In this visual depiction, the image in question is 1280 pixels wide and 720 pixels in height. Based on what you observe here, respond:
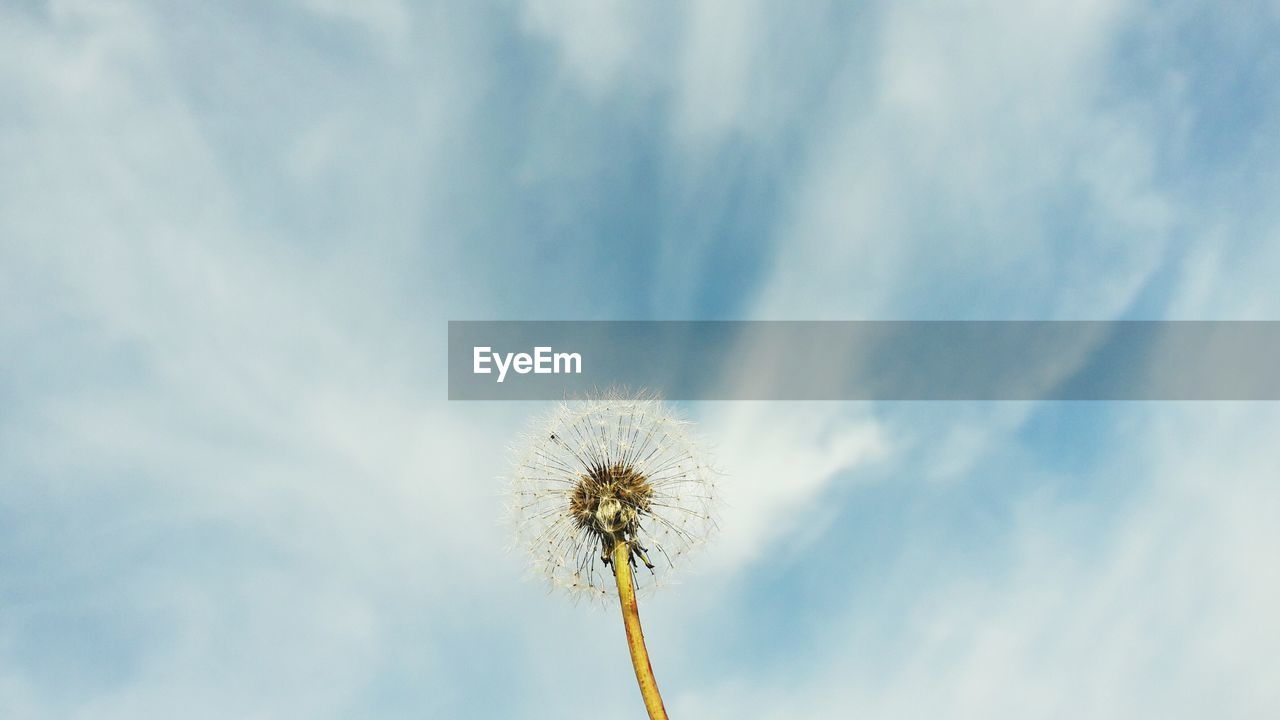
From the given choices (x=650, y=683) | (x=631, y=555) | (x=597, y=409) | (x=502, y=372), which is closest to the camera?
(x=650, y=683)

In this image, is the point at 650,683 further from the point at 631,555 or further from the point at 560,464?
the point at 560,464

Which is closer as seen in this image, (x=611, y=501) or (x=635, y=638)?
(x=635, y=638)

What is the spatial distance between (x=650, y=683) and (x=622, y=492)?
3.93 m

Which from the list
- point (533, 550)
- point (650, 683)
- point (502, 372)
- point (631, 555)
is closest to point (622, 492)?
point (631, 555)

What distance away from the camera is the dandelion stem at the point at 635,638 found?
42.0 feet

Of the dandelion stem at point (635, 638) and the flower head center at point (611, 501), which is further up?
the flower head center at point (611, 501)

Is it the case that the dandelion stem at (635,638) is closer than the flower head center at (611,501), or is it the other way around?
the dandelion stem at (635,638)

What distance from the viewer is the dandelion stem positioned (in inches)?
504

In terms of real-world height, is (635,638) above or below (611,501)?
below

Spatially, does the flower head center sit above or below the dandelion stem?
above

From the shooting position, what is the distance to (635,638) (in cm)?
1332

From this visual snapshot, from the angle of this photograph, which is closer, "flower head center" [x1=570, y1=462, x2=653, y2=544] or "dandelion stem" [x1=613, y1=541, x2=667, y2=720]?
A: "dandelion stem" [x1=613, y1=541, x2=667, y2=720]

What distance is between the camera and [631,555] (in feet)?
49.7

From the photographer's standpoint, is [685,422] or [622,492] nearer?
[622,492]
